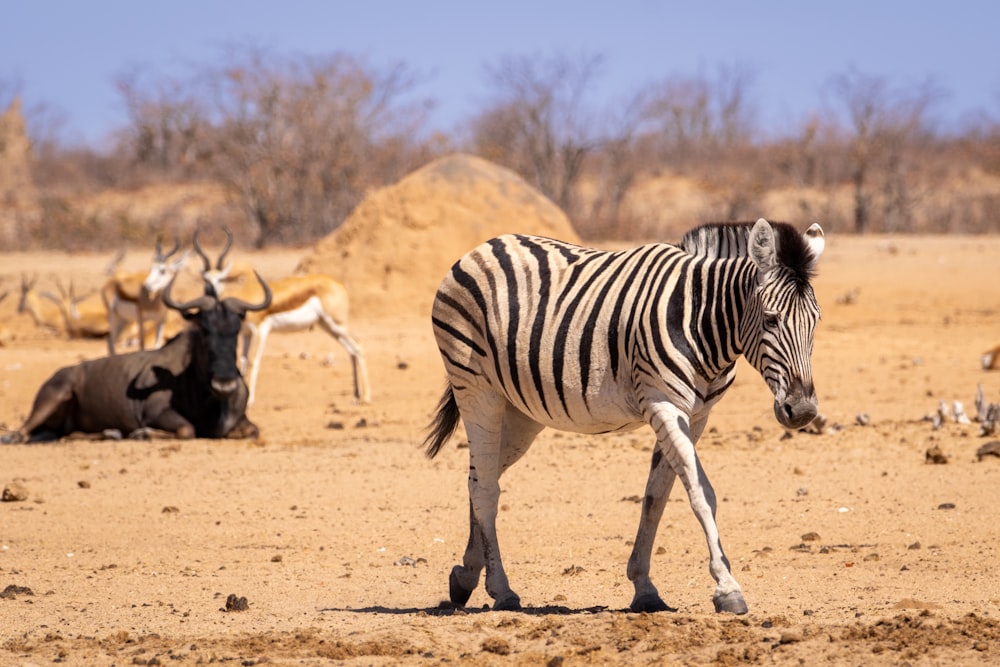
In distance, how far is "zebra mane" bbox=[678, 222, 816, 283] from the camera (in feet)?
17.4

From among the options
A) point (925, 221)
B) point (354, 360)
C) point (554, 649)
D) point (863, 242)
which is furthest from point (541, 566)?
point (925, 221)

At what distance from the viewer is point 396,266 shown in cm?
2025

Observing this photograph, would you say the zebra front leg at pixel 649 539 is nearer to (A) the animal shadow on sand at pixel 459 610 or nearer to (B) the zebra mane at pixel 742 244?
(A) the animal shadow on sand at pixel 459 610

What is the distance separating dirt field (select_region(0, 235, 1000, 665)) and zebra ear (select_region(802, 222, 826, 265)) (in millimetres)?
1530

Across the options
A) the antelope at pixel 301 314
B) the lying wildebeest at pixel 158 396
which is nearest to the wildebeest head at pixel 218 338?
the lying wildebeest at pixel 158 396

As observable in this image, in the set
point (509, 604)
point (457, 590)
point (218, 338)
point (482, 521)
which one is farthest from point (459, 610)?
point (218, 338)

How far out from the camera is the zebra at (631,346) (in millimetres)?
5289

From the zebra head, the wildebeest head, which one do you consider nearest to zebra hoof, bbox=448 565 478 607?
the zebra head

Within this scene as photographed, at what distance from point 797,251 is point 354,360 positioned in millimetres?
10371

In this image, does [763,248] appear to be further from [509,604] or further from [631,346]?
[509,604]

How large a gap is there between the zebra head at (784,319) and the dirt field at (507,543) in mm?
924

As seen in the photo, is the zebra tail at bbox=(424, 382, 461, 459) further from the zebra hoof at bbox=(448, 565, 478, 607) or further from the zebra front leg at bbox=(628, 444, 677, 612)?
the zebra front leg at bbox=(628, 444, 677, 612)

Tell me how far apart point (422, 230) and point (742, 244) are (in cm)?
1490

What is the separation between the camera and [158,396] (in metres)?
12.8
